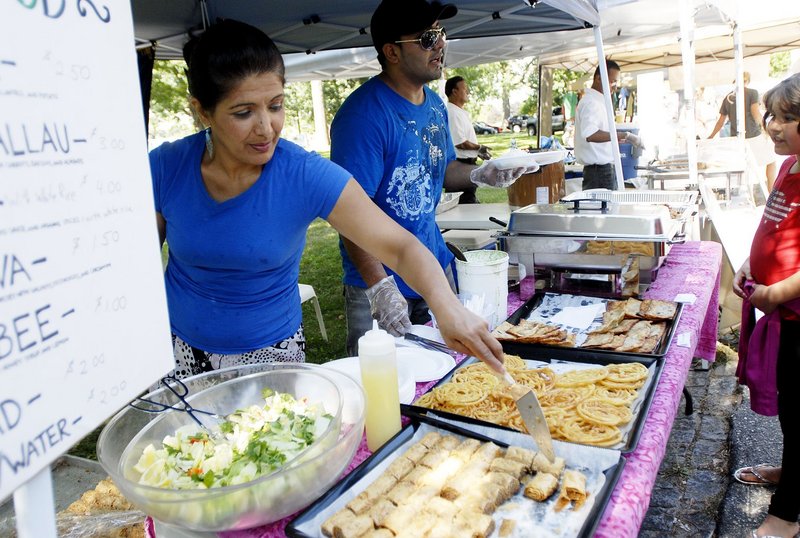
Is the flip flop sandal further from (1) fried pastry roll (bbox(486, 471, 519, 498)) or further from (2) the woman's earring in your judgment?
(2) the woman's earring

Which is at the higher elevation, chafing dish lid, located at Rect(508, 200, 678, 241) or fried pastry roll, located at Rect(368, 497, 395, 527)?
chafing dish lid, located at Rect(508, 200, 678, 241)

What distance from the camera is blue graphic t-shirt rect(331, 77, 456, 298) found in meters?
2.35

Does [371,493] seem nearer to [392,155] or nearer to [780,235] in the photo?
[392,155]

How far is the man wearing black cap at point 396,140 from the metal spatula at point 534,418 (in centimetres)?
96

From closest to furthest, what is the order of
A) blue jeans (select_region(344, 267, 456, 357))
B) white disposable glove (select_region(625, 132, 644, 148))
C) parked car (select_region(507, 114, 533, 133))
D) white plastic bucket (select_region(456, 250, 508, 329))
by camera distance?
white plastic bucket (select_region(456, 250, 508, 329)) → blue jeans (select_region(344, 267, 456, 357)) → white disposable glove (select_region(625, 132, 644, 148)) → parked car (select_region(507, 114, 533, 133))

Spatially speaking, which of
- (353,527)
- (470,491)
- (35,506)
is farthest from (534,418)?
(35,506)

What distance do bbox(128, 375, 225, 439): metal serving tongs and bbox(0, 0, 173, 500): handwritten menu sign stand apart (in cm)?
34

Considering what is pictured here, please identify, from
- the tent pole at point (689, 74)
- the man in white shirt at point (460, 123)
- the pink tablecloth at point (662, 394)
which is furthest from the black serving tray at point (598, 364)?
the man in white shirt at point (460, 123)

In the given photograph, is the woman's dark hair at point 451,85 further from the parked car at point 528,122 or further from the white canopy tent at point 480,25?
the parked car at point 528,122

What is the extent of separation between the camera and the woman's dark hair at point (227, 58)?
1.61 metres

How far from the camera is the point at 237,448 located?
120cm

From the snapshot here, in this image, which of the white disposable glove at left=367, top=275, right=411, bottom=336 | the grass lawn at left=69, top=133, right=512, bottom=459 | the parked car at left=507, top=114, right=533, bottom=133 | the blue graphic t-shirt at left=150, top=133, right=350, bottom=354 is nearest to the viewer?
the blue graphic t-shirt at left=150, top=133, right=350, bottom=354

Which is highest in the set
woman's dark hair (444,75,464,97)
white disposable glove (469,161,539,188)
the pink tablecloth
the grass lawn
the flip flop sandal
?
woman's dark hair (444,75,464,97)

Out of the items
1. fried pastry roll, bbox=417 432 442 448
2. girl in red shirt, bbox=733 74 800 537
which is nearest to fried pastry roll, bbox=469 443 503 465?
fried pastry roll, bbox=417 432 442 448
